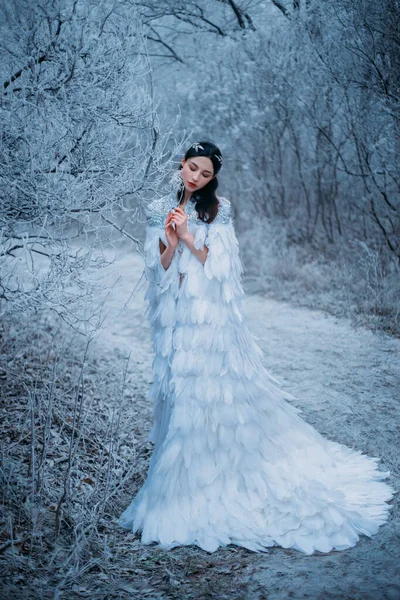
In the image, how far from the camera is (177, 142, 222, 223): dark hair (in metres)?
2.77

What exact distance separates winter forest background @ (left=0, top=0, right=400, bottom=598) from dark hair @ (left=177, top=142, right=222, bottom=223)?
0.13 m

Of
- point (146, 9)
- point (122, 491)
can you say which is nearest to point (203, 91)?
point (146, 9)

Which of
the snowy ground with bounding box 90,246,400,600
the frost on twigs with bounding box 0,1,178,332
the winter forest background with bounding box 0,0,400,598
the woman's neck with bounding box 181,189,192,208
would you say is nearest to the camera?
the snowy ground with bounding box 90,246,400,600

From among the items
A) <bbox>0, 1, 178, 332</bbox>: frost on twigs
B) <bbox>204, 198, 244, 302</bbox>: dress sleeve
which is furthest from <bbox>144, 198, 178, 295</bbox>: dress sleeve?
<bbox>0, 1, 178, 332</bbox>: frost on twigs

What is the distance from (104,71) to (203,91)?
723 cm

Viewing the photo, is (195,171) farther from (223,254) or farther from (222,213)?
(223,254)

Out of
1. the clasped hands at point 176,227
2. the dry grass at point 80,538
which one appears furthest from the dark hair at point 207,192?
the dry grass at point 80,538

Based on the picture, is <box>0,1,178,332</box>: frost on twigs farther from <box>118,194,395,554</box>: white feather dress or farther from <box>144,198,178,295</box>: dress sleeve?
<box>118,194,395,554</box>: white feather dress

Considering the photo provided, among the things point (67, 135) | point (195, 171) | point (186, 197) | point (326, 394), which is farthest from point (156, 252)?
point (326, 394)

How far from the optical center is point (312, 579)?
2.35m

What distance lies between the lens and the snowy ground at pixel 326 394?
7.68 ft

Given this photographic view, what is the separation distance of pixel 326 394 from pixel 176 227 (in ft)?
8.69

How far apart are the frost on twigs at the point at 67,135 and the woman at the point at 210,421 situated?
57cm

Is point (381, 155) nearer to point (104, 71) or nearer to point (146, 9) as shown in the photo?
point (104, 71)
